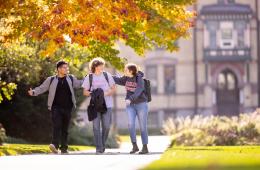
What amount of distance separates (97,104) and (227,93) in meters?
39.0

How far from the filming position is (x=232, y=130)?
2383 centimetres

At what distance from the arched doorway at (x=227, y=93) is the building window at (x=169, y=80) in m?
3.28

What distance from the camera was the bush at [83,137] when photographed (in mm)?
29453

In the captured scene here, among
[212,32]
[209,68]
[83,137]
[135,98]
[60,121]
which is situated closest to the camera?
[135,98]

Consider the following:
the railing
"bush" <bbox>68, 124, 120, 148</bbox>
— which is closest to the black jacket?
"bush" <bbox>68, 124, 120, 148</bbox>

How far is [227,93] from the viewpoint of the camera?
52.6 metres

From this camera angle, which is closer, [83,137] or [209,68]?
[83,137]

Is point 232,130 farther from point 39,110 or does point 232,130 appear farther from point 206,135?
point 39,110

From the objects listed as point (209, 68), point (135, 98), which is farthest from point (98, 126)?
point (209, 68)

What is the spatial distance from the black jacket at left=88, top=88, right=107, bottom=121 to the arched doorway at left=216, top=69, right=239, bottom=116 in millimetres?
38291

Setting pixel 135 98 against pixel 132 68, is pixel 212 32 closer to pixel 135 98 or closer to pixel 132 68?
pixel 132 68

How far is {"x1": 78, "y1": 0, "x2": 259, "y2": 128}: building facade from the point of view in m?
51.7

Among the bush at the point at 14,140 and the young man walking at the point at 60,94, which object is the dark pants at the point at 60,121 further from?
the bush at the point at 14,140

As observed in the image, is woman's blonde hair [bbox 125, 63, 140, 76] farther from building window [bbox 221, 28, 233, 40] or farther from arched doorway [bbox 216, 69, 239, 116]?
building window [bbox 221, 28, 233, 40]
